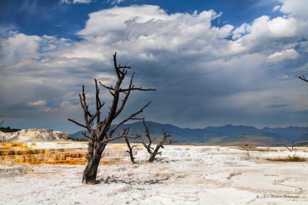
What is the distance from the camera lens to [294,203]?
1341cm

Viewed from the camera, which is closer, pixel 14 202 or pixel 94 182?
pixel 14 202

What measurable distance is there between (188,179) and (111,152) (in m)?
23.4

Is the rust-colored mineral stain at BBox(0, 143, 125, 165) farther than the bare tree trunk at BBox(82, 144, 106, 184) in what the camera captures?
Yes

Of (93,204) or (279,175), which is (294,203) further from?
(279,175)

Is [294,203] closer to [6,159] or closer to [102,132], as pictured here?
[102,132]

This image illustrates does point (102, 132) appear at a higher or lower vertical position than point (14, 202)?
higher

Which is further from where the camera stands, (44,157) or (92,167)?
(44,157)

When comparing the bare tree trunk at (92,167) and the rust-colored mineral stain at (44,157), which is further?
the rust-colored mineral stain at (44,157)

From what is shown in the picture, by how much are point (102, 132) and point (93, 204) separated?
19.9ft

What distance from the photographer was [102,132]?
1944 centimetres

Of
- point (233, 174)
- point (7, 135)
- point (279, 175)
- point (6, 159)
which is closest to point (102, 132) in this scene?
point (233, 174)

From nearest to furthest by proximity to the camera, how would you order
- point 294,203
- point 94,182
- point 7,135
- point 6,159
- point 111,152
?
point 294,203 → point 94,182 → point 6,159 → point 111,152 → point 7,135

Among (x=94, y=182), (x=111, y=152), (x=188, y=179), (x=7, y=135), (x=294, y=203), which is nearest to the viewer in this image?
(x=294, y=203)

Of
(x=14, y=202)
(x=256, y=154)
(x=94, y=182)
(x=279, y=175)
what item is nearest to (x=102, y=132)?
(x=94, y=182)
